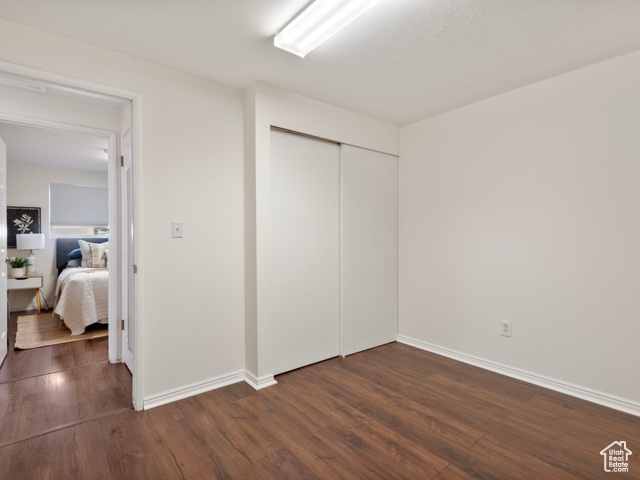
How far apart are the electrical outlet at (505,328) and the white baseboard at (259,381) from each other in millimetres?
1904

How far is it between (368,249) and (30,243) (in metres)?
5.03

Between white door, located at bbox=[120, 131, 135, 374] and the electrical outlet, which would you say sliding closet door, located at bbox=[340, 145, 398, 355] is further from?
white door, located at bbox=[120, 131, 135, 374]

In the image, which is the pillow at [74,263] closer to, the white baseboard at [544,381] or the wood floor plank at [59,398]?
the wood floor plank at [59,398]

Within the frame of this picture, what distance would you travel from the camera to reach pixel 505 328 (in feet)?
9.08

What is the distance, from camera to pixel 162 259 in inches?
90.6

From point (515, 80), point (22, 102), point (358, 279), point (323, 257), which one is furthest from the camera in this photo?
point (358, 279)

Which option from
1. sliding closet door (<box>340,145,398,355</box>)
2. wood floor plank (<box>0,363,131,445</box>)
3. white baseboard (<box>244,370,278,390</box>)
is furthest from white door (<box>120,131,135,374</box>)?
sliding closet door (<box>340,145,398,355</box>)

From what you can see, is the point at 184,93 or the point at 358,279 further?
the point at 358,279

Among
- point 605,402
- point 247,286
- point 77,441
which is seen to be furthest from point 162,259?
point 605,402

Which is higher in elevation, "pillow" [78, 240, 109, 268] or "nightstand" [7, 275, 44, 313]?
"pillow" [78, 240, 109, 268]

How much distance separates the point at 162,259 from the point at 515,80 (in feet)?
9.47

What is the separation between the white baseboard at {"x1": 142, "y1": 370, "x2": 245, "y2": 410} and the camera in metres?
2.24

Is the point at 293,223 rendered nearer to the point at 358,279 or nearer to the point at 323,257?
the point at 323,257

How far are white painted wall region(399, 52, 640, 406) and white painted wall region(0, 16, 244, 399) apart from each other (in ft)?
6.13
